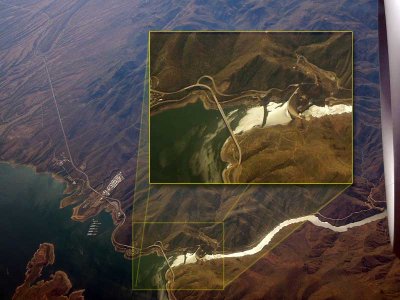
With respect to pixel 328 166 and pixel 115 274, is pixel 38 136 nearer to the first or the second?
pixel 115 274

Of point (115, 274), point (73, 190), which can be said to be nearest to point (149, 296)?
point (115, 274)

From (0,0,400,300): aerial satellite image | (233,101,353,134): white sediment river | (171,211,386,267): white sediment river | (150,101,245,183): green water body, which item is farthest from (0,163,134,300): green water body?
A: (233,101,353,134): white sediment river

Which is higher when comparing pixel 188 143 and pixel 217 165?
pixel 188 143

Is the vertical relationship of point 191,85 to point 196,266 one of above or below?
above


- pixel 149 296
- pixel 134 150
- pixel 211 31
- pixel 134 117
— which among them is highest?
pixel 211 31

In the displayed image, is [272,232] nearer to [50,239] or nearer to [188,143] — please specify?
[188,143]

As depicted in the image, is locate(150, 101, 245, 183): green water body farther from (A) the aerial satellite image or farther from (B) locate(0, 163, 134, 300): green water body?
(B) locate(0, 163, 134, 300): green water body

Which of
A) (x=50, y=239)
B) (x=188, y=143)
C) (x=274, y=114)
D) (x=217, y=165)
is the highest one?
(x=274, y=114)

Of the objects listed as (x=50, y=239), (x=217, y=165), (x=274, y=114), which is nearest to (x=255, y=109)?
(x=274, y=114)
